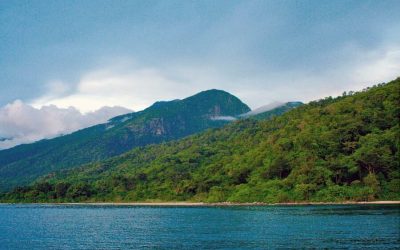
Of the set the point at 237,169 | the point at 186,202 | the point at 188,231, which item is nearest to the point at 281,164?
the point at 237,169

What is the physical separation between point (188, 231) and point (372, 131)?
99558mm

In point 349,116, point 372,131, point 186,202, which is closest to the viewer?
point 372,131

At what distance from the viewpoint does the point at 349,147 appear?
149 metres

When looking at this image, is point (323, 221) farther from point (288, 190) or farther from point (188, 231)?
point (288, 190)

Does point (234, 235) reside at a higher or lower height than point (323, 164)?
lower

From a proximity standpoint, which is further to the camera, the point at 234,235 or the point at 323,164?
the point at 323,164

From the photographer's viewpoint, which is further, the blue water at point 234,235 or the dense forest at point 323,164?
the dense forest at point 323,164

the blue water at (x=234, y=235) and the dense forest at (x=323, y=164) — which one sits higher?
the dense forest at (x=323, y=164)

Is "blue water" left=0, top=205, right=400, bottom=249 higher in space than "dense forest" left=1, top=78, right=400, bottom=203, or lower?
lower

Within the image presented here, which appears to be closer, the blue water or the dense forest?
the blue water

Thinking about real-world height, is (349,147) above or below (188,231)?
above

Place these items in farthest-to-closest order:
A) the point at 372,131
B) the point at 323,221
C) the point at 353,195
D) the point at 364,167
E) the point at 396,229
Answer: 1. the point at 372,131
2. the point at 364,167
3. the point at 353,195
4. the point at 323,221
5. the point at 396,229

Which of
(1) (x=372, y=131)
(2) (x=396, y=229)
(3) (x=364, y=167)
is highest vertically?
(1) (x=372, y=131)

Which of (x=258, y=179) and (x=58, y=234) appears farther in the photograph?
(x=258, y=179)
